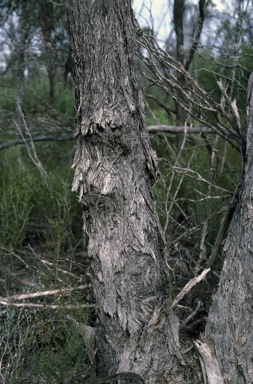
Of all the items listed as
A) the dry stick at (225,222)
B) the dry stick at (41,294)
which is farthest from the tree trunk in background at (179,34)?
the dry stick at (41,294)

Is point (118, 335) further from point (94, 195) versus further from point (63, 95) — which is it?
point (63, 95)

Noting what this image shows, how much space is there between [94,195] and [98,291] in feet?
1.52

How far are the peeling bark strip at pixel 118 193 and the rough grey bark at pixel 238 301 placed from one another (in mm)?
218

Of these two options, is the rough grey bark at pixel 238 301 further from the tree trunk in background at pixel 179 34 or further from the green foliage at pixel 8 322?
the tree trunk in background at pixel 179 34

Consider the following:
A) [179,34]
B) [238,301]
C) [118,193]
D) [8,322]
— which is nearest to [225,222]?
[238,301]

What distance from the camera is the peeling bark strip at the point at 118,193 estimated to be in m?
2.48

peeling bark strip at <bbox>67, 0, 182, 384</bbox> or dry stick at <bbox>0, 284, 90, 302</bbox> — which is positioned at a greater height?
peeling bark strip at <bbox>67, 0, 182, 384</bbox>

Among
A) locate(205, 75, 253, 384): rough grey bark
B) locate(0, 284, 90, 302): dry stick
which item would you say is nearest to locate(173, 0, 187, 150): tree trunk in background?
locate(0, 284, 90, 302): dry stick

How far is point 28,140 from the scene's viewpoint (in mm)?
5203

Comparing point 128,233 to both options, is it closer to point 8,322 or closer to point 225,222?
point 225,222

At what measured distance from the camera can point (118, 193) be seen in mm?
2549

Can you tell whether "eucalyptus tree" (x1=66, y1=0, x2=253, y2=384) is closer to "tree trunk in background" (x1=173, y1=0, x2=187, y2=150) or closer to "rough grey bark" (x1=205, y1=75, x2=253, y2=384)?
"rough grey bark" (x1=205, y1=75, x2=253, y2=384)

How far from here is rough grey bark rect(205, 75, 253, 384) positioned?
2418 mm

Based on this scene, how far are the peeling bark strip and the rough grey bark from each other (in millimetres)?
218
